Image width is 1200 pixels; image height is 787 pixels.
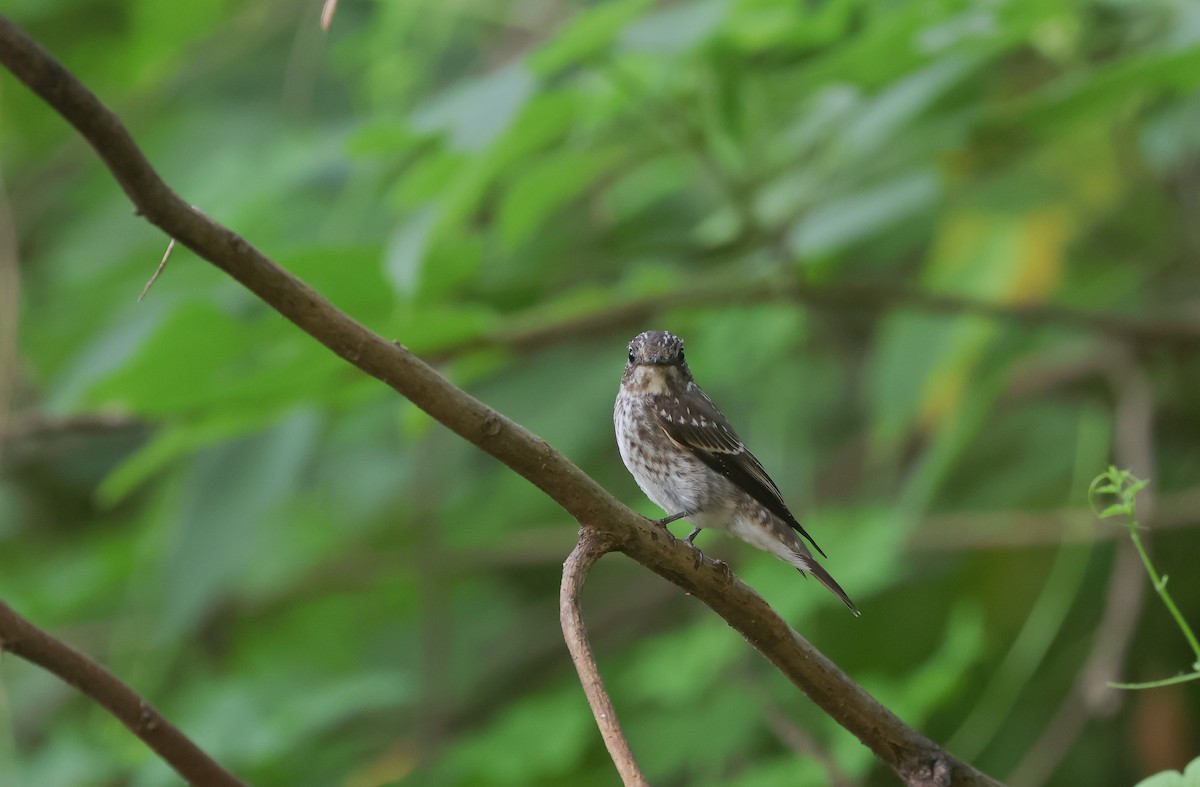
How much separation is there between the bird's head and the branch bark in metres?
1.21

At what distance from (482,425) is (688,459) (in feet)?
5.29

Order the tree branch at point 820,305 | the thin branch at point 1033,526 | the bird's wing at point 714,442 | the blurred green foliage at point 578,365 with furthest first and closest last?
the thin branch at point 1033,526 → the tree branch at point 820,305 → the blurred green foliage at point 578,365 → the bird's wing at point 714,442

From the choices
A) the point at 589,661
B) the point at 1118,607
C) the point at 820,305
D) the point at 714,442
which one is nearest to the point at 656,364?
the point at 714,442

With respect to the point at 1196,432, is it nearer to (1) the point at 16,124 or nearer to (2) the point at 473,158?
(2) the point at 473,158

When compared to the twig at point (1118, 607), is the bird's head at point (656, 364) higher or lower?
higher

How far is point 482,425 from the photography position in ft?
5.26

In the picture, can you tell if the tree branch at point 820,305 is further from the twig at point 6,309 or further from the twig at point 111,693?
the twig at point 111,693

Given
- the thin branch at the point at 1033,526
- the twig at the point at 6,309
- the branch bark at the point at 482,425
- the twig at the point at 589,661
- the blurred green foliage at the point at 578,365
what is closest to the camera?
the branch bark at the point at 482,425

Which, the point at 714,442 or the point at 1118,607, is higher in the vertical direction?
the point at 714,442

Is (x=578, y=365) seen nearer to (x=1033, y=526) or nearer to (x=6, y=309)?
(x=1033, y=526)

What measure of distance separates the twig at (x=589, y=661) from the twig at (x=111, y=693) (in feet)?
1.69

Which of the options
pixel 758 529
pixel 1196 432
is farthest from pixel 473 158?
pixel 1196 432

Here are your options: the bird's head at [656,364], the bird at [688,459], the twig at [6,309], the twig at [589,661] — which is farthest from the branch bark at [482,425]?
the twig at [6,309]

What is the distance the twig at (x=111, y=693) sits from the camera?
5.81 ft
